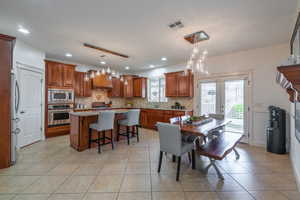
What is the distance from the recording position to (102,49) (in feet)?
12.9

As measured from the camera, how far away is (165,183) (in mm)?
2184

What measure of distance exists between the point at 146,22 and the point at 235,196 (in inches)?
122

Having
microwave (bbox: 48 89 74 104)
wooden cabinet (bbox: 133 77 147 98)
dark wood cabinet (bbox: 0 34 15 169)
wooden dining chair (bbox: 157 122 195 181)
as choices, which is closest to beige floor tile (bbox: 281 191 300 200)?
wooden dining chair (bbox: 157 122 195 181)

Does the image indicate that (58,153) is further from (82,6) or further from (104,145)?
(82,6)

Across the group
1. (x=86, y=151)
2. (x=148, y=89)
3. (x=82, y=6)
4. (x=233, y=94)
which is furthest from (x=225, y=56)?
(x=86, y=151)

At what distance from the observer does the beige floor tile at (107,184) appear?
6.69 feet

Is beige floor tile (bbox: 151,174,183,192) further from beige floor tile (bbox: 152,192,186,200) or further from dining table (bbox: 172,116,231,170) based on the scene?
dining table (bbox: 172,116,231,170)

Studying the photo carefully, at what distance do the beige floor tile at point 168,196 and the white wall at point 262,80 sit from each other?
326 centimetres

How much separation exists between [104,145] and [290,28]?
16.4ft

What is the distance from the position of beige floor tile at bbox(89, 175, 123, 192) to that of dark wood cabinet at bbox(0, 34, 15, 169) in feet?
6.10

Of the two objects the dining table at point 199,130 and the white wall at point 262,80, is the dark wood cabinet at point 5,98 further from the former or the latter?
the white wall at point 262,80

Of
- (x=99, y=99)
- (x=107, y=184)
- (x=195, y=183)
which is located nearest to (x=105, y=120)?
(x=107, y=184)

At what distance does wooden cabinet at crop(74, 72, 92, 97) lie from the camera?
5.42 metres

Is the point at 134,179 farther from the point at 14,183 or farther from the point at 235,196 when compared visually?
the point at 14,183
